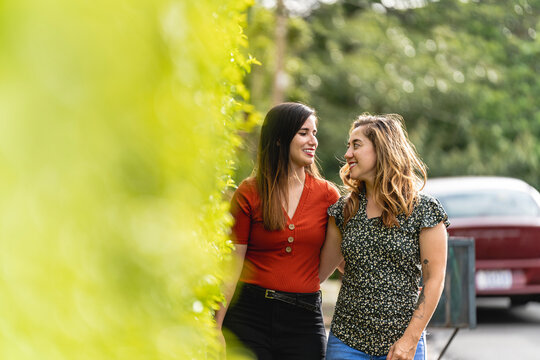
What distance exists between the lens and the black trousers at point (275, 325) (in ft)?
10.9

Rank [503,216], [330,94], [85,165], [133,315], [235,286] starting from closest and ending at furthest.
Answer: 1. [85,165]
2. [133,315]
3. [235,286]
4. [503,216]
5. [330,94]

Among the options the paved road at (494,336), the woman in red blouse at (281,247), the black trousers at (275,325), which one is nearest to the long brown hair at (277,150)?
the woman in red blouse at (281,247)

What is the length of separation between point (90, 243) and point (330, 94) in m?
21.5

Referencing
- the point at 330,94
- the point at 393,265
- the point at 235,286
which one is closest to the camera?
the point at 393,265

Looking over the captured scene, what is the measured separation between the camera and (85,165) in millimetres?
808

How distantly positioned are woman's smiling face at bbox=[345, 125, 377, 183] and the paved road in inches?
124

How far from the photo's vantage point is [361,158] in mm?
3246

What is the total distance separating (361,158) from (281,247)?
0.51 metres

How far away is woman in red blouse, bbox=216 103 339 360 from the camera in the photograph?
3.32 metres

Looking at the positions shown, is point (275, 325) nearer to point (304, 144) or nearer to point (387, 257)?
point (387, 257)

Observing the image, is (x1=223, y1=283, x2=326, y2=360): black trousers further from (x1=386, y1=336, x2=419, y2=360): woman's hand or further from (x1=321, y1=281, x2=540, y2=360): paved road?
(x1=321, y1=281, x2=540, y2=360): paved road

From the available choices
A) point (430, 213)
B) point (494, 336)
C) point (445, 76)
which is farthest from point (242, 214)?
point (445, 76)

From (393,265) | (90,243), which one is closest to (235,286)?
(393,265)

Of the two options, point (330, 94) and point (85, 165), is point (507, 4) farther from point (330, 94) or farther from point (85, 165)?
point (85, 165)
